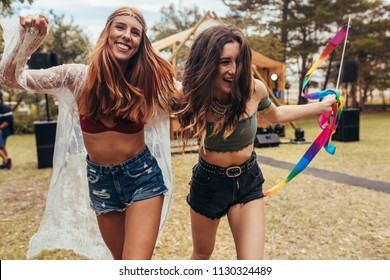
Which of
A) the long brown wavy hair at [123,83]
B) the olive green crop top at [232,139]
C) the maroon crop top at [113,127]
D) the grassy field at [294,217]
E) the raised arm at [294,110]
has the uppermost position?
the long brown wavy hair at [123,83]

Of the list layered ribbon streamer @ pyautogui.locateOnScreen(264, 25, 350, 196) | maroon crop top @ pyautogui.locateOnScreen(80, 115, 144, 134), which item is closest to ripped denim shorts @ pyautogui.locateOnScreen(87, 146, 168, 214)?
maroon crop top @ pyautogui.locateOnScreen(80, 115, 144, 134)

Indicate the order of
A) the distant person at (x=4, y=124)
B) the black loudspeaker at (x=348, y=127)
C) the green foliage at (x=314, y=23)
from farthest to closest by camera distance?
the green foliage at (x=314, y=23)
the black loudspeaker at (x=348, y=127)
the distant person at (x=4, y=124)

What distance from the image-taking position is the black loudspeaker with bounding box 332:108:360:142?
1117cm

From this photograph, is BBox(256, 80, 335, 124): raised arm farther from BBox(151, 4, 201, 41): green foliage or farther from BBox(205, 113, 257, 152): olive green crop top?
BBox(151, 4, 201, 41): green foliage

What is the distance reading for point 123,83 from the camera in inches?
78.8

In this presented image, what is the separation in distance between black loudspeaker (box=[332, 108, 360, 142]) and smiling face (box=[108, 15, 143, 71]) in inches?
398

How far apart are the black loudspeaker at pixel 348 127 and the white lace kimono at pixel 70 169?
31.7ft

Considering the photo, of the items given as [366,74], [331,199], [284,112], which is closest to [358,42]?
[366,74]

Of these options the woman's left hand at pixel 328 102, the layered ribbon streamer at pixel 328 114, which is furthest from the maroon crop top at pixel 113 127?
the woman's left hand at pixel 328 102

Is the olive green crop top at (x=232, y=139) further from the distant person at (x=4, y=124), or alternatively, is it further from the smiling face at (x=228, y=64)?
the distant person at (x=4, y=124)

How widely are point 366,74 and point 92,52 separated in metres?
26.0

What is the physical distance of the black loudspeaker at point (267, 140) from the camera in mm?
10469
